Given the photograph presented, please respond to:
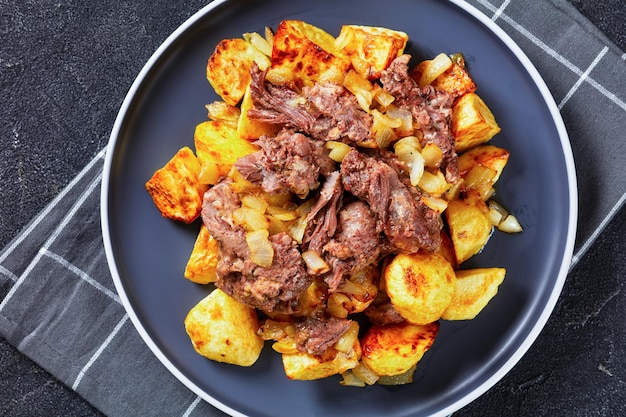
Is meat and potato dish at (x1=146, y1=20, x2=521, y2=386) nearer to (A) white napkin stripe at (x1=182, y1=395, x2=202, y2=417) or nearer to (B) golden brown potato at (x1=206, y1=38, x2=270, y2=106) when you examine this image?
(B) golden brown potato at (x1=206, y1=38, x2=270, y2=106)

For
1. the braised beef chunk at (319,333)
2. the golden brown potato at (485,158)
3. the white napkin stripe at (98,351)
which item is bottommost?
the white napkin stripe at (98,351)

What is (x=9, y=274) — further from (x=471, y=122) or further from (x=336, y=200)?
(x=471, y=122)

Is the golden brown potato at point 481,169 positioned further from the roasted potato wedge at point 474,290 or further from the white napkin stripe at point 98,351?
the white napkin stripe at point 98,351

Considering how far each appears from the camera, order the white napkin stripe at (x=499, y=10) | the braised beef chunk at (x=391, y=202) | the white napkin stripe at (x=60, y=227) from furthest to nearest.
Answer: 1. the white napkin stripe at (x=60, y=227)
2. the white napkin stripe at (x=499, y=10)
3. the braised beef chunk at (x=391, y=202)

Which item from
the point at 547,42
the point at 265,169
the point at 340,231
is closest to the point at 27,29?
the point at 265,169

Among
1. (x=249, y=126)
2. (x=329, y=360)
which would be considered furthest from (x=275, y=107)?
(x=329, y=360)

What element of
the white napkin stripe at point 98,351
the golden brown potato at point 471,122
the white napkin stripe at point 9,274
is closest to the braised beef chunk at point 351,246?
the golden brown potato at point 471,122

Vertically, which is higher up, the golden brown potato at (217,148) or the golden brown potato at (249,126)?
the golden brown potato at (249,126)

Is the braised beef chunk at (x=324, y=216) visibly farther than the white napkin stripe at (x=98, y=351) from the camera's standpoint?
No

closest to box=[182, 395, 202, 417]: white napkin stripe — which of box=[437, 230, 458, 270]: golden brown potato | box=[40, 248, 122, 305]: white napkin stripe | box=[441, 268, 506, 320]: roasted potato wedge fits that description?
box=[40, 248, 122, 305]: white napkin stripe
